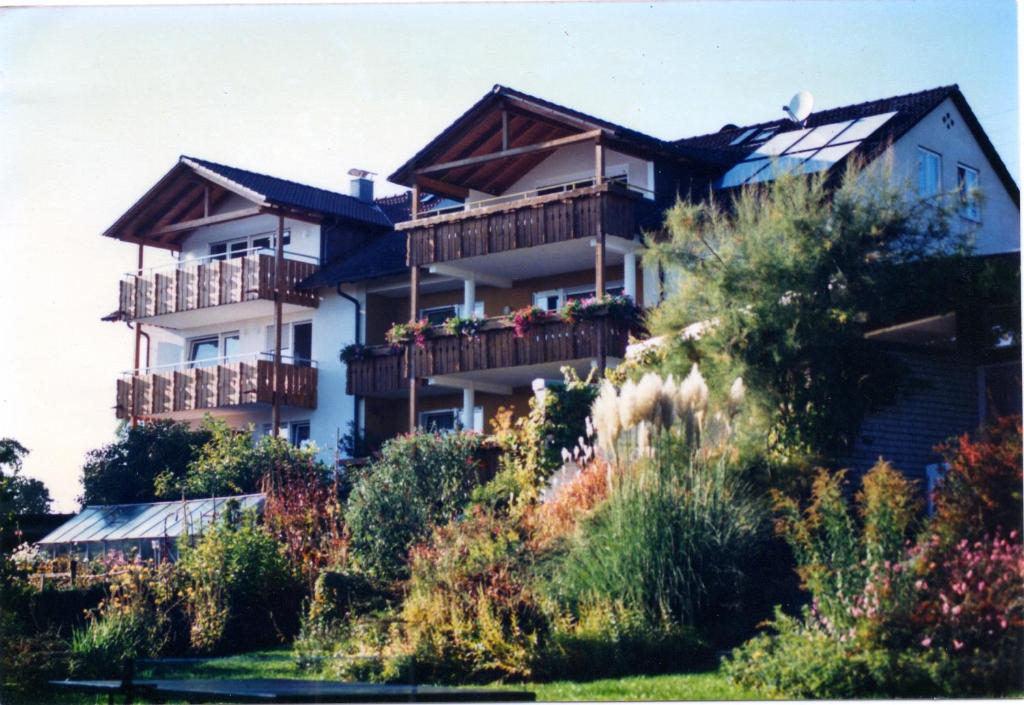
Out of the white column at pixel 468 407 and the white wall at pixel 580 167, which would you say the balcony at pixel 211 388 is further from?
the white wall at pixel 580 167

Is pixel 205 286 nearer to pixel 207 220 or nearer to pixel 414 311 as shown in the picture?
pixel 207 220

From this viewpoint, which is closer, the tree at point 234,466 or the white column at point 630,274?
the tree at point 234,466

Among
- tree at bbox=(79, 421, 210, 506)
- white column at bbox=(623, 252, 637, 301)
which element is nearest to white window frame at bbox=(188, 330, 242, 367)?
tree at bbox=(79, 421, 210, 506)

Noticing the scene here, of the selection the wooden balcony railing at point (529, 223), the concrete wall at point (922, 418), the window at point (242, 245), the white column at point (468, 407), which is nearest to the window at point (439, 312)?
the wooden balcony railing at point (529, 223)

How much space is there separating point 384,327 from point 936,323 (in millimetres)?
15874

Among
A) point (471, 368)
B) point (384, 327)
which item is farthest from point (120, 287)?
point (471, 368)

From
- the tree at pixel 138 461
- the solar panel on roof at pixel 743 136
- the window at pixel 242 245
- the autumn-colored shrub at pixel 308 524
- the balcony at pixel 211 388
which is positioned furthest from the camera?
the window at pixel 242 245

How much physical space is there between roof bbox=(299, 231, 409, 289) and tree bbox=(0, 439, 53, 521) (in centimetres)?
936

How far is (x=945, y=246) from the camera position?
16.4 meters

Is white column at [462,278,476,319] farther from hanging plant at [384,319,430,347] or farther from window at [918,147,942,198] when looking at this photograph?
window at [918,147,942,198]

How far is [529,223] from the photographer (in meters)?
25.9

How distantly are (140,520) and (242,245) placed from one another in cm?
1183

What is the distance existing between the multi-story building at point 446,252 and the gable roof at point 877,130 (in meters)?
0.05

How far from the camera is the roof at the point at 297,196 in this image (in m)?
30.5
